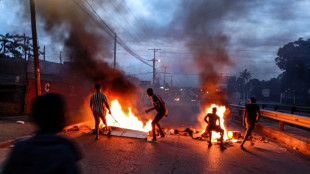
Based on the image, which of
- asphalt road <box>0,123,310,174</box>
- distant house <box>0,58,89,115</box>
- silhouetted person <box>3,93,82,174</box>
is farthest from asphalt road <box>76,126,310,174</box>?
distant house <box>0,58,89,115</box>

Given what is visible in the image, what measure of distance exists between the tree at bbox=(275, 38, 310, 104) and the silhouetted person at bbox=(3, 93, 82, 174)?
4755 centimetres

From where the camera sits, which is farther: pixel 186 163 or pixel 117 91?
pixel 117 91

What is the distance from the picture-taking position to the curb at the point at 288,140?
28.0 ft

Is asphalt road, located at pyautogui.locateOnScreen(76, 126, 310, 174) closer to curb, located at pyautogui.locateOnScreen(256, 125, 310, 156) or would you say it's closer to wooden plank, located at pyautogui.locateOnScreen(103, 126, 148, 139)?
wooden plank, located at pyautogui.locateOnScreen(103, 126, 148, 139)

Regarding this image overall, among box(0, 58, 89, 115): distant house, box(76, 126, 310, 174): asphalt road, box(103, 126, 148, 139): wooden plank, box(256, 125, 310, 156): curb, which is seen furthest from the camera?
box(0, 58, 89, 115): distant house

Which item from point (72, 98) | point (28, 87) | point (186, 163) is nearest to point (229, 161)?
Result: point (186, 163)

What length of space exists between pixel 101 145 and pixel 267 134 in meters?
7.62

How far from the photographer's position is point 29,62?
2011 centimetres

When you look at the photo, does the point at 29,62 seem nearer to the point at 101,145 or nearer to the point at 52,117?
the point at 101,145

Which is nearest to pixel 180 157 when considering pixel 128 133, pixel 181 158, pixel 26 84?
pixel 181 158

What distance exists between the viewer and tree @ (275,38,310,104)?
4409 centimetres

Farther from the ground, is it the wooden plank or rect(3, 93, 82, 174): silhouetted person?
rect(3, 93, 82, 174): silhouetted person

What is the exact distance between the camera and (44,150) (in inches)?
68.4

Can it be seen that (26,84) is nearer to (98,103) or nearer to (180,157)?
(98,103)
